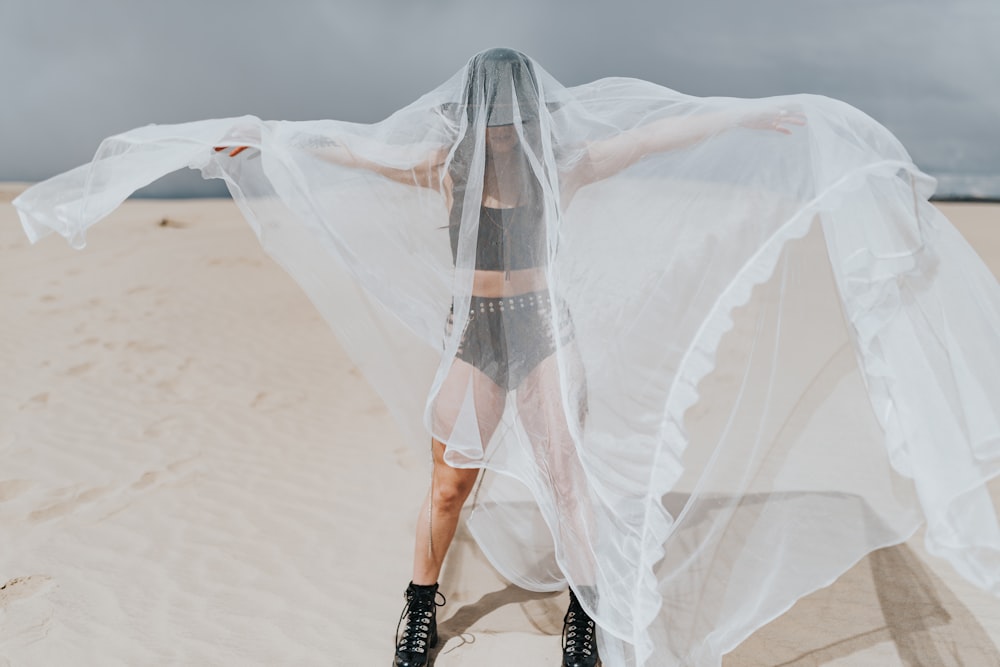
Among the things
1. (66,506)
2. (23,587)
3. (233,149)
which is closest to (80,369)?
(66,506)

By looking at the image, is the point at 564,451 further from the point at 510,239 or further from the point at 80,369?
the point at 80,369

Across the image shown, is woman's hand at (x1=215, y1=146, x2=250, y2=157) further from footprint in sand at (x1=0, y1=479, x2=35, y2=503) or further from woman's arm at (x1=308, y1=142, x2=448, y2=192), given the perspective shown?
footprint in sand at (x1=0, y1=479, x2=35, y2=503)

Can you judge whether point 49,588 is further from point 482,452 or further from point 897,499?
point 897,499

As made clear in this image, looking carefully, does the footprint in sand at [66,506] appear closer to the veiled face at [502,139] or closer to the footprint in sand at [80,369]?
the footprint in sand at [80,369]

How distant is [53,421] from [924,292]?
487cm

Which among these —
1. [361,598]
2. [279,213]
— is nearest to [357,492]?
[361,598]

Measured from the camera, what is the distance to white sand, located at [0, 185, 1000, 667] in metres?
2.98

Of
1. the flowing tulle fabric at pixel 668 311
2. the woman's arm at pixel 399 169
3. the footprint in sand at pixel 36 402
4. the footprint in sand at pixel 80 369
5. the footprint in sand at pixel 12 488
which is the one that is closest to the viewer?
the flowing tulle fabric at pixel 668 311

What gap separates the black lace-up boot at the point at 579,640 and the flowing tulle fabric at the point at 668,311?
247mm

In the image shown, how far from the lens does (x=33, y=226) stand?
283cm

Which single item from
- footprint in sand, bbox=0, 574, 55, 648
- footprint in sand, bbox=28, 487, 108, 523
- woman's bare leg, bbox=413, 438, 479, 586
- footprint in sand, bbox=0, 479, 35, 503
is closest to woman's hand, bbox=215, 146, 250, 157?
woman's bare leg, bbox=413, 438, 479, 586

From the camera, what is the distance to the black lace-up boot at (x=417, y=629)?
2.83 m

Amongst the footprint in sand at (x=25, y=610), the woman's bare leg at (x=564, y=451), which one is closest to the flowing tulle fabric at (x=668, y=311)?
the woman's bare leg at (x=564, y=451)

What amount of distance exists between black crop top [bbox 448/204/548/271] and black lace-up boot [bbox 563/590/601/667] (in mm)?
1188
